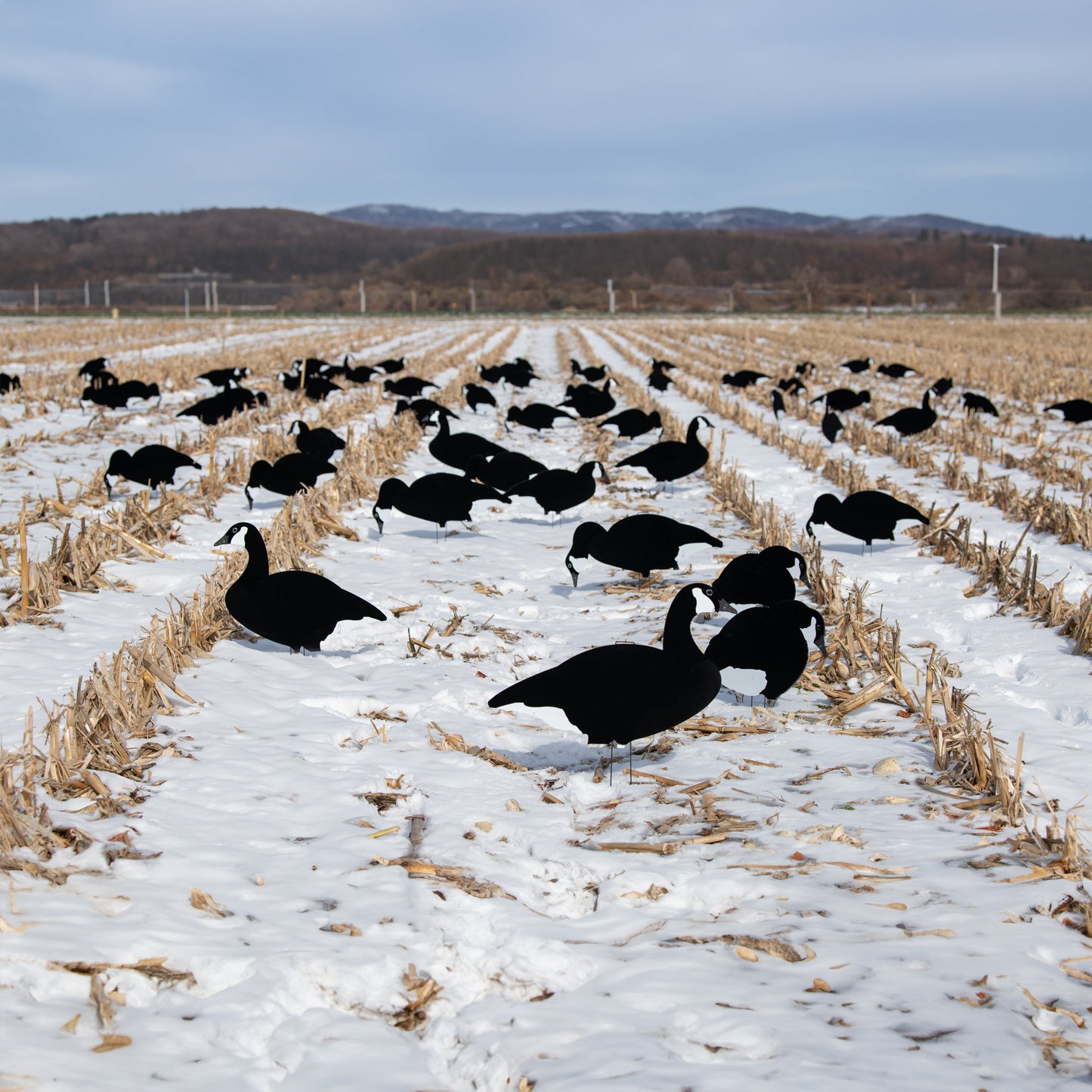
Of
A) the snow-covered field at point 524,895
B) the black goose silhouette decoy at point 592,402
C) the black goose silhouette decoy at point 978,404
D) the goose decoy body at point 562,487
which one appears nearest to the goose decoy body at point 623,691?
the snow-covered field at point 524,895

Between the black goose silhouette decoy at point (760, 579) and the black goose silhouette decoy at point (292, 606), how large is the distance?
2.06 meters

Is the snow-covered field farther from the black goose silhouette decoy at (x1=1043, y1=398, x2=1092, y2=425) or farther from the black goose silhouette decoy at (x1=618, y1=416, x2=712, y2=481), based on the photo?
the black goose silhouette decoy at (x1=1043, y1=398, x2=1092, y2=425)

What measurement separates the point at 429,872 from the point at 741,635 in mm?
2037

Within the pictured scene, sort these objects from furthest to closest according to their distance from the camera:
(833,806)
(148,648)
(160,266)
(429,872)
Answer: (160,266)
(148,648)
(833,806)
(429,872)

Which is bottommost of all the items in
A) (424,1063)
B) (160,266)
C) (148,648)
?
(424,1063)

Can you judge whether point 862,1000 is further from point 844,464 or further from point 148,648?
point 844,464

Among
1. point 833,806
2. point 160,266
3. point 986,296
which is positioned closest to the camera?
point 833,806

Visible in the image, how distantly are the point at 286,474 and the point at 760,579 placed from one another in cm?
484

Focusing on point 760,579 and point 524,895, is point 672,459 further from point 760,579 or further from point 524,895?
point 524,895

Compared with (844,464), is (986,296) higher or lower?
higher

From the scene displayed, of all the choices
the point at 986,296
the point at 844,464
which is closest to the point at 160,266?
the point at 986,296

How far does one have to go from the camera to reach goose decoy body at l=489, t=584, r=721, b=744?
407 centimetres

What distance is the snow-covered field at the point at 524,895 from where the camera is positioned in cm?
249

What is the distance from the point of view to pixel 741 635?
4.82 metres
